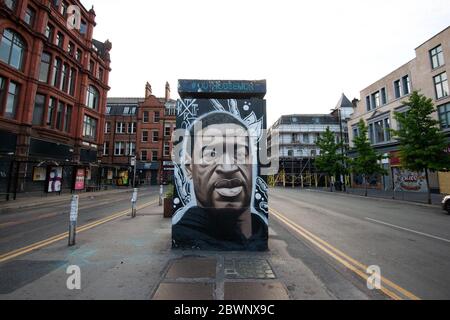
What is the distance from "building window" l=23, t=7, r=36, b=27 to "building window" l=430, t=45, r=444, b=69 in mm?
40797

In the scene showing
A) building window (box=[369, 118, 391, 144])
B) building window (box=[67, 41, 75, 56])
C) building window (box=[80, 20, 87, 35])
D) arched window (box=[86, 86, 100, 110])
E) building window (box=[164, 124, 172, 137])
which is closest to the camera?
building window (box=[67, 41, 75, 56])

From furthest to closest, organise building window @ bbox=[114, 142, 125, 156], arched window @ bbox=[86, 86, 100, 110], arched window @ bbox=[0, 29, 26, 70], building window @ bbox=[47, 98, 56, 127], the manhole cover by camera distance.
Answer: building window @ bbox=[114, 142, 125, 156]
arched window @ bbox=[86, 86, 100, 110]
building window @ bbox=[47, 98, 56, 127]
arched window @ bbox=[0, 29, 26, 70]
the manhole cover

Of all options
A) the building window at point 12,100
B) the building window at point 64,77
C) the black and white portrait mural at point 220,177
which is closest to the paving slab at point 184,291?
the black and white portrait mural at point 220,177

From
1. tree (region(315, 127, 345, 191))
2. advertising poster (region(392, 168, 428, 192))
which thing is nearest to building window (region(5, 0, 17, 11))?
tree (region(315, 127, 345, 191))

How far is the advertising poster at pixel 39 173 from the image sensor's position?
69.6ft

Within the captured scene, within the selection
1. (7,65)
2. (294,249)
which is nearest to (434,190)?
(294,249)

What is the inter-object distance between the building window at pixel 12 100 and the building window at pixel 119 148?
26.9 metres

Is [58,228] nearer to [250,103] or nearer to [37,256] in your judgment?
[37,256]

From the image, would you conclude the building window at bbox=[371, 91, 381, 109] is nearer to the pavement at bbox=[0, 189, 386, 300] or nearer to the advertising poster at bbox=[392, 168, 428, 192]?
the advertising poster at bbox=[392, 168, 428, 192]

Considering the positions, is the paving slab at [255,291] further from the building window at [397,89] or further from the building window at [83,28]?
the building window at [397,89]

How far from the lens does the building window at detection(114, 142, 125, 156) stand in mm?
47219

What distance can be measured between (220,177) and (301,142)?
54028 millimetres

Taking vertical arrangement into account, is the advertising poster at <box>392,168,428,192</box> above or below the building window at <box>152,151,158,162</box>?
below

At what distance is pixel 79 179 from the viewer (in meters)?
26.6
